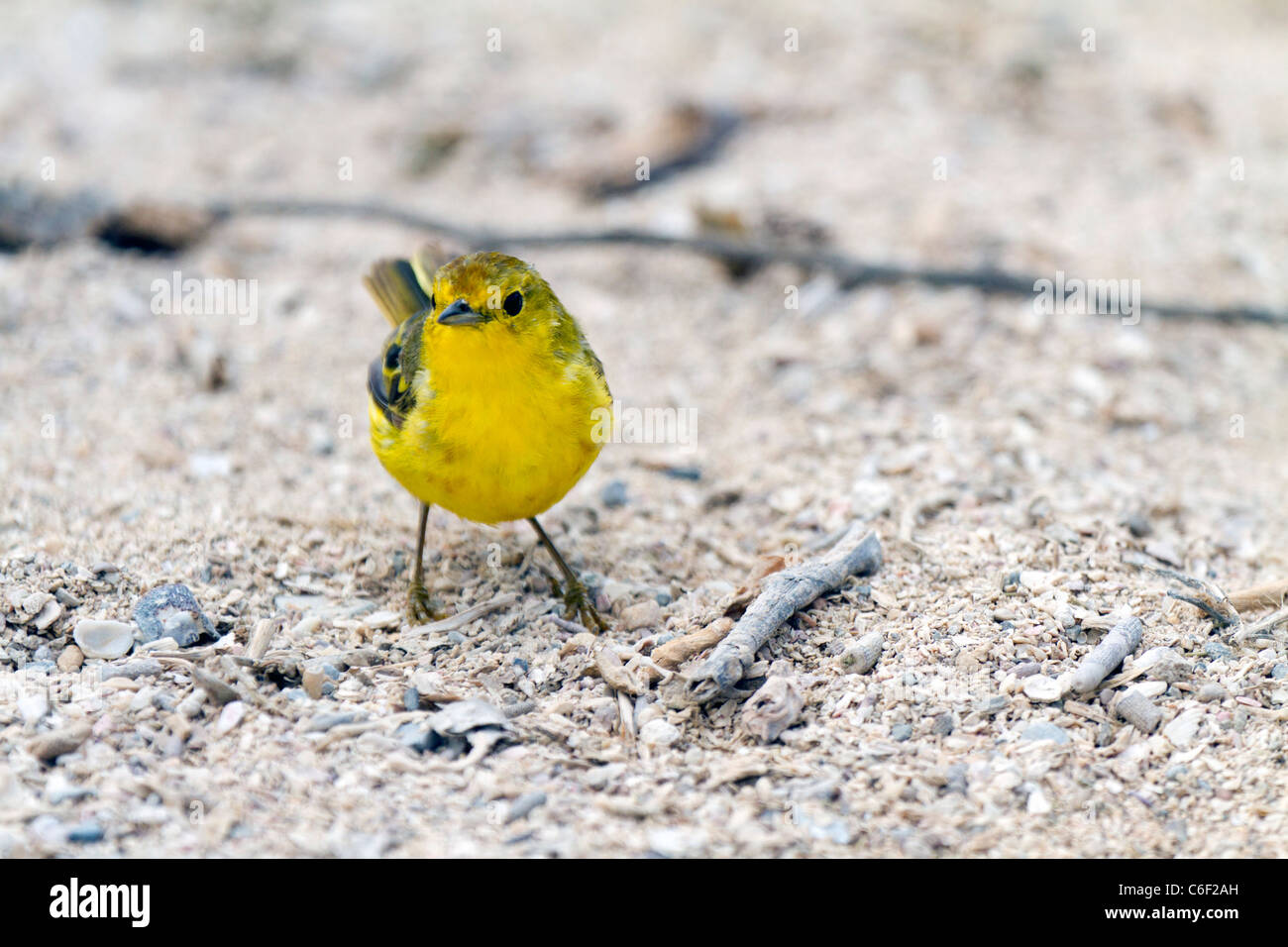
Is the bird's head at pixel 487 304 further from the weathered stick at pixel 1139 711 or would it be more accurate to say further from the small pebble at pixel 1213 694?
the small pebble at pixel 1213 694

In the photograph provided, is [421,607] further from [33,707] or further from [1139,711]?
[1139,711]

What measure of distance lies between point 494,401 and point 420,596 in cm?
84

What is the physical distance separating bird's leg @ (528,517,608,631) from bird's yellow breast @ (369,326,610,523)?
412 mm

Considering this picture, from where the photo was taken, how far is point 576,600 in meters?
4.20

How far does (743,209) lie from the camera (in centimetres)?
732

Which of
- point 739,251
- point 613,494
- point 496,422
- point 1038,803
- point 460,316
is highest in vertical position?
point 739,251

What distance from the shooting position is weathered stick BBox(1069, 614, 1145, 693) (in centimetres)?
347

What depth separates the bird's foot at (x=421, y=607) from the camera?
410 cm

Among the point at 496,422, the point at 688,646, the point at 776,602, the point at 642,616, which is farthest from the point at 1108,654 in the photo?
the point at 496,422

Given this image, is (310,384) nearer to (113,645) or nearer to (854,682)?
(113,645)

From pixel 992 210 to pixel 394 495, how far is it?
4.14 metres

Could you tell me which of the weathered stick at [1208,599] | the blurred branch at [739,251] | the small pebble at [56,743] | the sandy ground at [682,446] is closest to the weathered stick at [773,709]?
the sandy ground at [682,446]

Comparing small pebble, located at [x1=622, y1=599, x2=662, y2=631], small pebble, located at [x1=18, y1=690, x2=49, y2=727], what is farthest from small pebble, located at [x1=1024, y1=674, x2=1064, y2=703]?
small pebble, located at [x1=18, y1=690, x2=49, y2=727]
